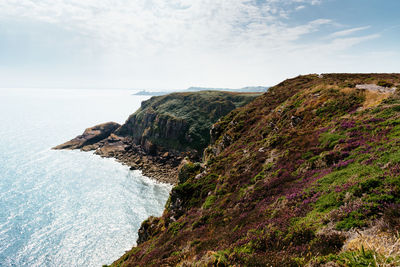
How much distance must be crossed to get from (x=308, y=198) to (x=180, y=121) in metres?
113

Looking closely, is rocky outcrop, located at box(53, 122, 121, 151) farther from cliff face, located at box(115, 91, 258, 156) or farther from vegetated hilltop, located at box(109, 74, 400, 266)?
vegetated hilltop, located at box(109, 74, 400, 266)

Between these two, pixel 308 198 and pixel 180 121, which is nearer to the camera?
pixel 308 198

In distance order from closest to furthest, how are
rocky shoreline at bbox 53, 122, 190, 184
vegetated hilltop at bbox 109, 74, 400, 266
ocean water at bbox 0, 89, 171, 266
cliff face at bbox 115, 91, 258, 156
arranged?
vegetated hilltop at bbox 109, 74, 400, 266, ocean water at bbox 0, 89, 171, 266, rocky shoreline at bbox 53, 122, 190, 184, cliff face at bbox 115, 91, 258, 156

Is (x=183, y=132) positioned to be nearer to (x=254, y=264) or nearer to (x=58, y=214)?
(x=58, y=214)

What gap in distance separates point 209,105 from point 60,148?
375 feet

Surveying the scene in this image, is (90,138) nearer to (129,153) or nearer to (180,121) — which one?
(129,153)

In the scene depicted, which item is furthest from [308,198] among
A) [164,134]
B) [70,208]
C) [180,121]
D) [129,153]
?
[129,153]

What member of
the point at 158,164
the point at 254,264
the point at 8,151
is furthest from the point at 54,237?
the point at 8,151

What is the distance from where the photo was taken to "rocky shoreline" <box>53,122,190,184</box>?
8954 centimetres

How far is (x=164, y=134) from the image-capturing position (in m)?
121

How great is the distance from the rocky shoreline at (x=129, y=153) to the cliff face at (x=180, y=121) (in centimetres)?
573

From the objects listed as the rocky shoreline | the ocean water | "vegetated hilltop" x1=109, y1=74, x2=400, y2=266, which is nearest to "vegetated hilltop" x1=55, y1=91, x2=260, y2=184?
the rocky shoreline

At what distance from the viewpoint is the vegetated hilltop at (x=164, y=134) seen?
101575 millimetres

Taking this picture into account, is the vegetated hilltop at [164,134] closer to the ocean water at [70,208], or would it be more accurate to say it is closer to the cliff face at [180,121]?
the cliff face at [180,121]
